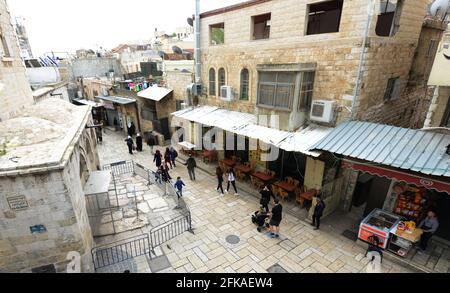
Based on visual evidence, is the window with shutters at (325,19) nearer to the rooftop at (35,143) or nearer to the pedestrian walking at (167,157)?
the pedestrian walking at (167,157)

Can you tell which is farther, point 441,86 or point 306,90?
point 306,90

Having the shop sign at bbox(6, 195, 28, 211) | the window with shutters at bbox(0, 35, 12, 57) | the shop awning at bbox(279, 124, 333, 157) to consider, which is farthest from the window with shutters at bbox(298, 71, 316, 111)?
the window with shutters at bbox(0, 35, 12, 57)

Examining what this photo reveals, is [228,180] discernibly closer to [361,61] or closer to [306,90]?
[306,90]

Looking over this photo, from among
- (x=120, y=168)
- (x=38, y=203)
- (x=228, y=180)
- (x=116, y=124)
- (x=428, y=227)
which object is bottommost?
(x=116, y=124)

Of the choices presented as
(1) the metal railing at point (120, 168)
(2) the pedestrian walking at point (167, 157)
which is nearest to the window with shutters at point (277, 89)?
(2) the pedestrian walking at point (167, 157)

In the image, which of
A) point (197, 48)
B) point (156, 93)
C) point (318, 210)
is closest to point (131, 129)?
point (156, 93)

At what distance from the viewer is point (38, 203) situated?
668 centimetres

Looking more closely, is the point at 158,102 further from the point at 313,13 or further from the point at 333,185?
the point at 333,185

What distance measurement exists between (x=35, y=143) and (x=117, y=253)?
473 centimetres

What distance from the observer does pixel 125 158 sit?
734 inches

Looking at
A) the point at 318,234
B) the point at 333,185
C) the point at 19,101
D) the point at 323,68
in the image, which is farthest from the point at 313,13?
the point at 19,101

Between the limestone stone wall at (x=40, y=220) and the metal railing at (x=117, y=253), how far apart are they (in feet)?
3.44

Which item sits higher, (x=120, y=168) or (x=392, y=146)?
(x=392, y=146)

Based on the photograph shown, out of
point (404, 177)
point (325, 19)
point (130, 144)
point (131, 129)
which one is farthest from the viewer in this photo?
point (131, 129)
